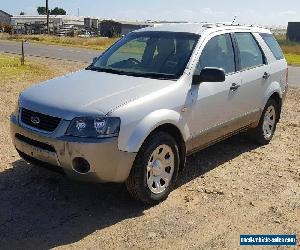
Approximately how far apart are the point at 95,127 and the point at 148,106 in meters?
0.61

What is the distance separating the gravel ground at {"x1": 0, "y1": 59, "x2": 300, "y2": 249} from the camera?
3850 millimetres

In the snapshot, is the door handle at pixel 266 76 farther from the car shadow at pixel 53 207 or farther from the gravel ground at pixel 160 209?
the car shadow at pixel 53 207

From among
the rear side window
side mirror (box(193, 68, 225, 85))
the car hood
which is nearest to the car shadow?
the car hood

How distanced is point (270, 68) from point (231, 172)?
1.89 meters

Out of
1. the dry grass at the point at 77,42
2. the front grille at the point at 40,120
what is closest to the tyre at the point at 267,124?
the front grille at the point at 40,120

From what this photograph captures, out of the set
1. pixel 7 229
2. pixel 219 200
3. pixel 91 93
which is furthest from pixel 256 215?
pixel 7 229

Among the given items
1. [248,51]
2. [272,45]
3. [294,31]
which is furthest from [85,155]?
[294,31]

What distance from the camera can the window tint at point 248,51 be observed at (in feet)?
19.1

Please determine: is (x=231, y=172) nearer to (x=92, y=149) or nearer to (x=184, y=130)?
(x=184, y=130)

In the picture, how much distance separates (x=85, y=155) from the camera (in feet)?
12.7

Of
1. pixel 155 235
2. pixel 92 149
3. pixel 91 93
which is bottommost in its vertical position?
pixel 155 235

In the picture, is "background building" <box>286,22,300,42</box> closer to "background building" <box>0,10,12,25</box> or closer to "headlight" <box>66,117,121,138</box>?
"background building" <box>0,10,12,25</box>

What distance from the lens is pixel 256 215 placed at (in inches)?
172

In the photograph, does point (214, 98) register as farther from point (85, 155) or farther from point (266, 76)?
point (85, 155)
